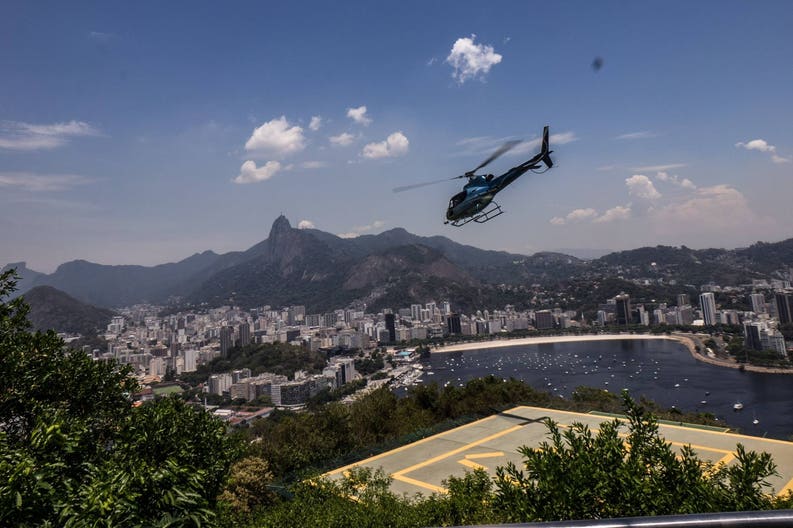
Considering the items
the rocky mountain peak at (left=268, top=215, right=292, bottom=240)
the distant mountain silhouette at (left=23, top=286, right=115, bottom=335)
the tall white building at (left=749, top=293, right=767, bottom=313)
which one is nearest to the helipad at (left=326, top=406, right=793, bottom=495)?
the tall white building at (left=749, top=293, right=767, bottom=313)

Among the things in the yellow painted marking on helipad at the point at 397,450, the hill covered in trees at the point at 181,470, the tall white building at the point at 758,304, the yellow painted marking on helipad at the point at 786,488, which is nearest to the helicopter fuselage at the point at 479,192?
the hill covered in trees at the point at 181,470

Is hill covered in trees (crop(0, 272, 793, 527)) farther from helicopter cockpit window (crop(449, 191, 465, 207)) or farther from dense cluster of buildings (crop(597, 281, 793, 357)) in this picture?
dense cluster of buildings (crop(597, 281, 793, 357))

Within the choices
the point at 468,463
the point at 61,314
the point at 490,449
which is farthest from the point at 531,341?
the point at 61,314

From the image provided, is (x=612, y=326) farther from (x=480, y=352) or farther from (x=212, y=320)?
(x=212, y=320)

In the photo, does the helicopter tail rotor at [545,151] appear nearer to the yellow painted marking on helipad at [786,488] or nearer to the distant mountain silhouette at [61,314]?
the yellow painted marking on helipad at [786,488]

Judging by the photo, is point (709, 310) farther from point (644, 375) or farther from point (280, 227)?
point (280, 227)

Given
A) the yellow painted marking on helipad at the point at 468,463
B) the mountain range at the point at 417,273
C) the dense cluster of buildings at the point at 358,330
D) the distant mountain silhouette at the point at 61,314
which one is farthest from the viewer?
the mountain range at the point at 417,273
